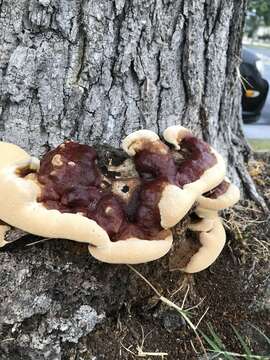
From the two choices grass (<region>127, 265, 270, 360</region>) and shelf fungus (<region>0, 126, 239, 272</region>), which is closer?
shelf fungus (<region>0, 126, 239, 272</region>)

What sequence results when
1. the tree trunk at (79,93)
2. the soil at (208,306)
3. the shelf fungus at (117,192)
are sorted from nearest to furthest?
1. the shelf fungus at (117,192)
2. the tree trunk at (79,93)
3. the soil at (208,306)

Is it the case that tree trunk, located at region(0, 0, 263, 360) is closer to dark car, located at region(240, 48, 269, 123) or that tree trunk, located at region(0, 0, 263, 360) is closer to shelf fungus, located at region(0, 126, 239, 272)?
shelf fungus, located at region(0, 126, 239, 272)

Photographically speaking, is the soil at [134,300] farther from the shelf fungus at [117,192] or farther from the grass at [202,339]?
the shelf fungus at [117,192]

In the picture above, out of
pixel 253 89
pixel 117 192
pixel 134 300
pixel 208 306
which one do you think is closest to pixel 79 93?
pixel 117 192

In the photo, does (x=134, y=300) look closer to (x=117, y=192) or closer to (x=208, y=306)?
(x=208, y=306)

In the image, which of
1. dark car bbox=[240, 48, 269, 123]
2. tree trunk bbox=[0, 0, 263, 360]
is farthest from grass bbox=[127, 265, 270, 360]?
dark car bbox=[240, 48, 269, 123]

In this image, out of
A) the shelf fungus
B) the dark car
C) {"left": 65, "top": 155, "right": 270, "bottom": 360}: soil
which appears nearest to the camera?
the shelf fungus

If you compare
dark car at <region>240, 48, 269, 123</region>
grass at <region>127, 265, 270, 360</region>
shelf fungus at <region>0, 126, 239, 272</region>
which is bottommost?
dark car at <region>240, 48, 269, 123</region>

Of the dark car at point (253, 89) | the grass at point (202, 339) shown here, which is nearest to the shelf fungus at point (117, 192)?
the grass at point (202, 339)
